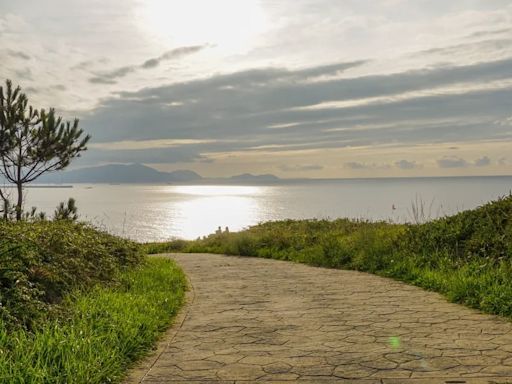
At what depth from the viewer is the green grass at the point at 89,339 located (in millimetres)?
4500

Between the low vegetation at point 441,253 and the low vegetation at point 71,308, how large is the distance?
15.6 ft

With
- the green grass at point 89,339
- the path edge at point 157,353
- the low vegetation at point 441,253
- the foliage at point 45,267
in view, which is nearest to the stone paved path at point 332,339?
the path edge at point 157,353

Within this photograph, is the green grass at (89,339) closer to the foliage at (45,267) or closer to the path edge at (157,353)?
the path edge at (157,353)

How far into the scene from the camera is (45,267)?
299 inches

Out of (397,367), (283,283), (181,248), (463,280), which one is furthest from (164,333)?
(181,248)

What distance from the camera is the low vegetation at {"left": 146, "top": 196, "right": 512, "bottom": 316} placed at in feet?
26.9

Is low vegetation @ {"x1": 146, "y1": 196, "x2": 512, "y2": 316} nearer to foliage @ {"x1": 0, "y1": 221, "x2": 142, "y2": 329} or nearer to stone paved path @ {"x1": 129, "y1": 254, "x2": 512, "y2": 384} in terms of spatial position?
stone paved path @ {"x1": 129, "y1": 254, "x2": 512, "y2": 384}

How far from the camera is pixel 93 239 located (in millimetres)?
10945

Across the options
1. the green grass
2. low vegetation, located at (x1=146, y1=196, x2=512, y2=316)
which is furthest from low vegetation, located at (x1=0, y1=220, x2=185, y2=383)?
low vegetation, located at (x1=146, y1=196, x2=512, y2=316)

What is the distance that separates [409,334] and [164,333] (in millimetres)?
3192

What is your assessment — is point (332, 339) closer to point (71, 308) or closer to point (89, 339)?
point (89, 339)

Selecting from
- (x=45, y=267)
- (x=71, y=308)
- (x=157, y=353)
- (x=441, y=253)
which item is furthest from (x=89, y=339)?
(x=441, y=253)

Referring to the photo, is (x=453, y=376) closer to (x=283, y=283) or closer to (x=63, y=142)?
(x=283, y=283)

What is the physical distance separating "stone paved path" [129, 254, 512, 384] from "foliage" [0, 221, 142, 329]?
1745 mm
